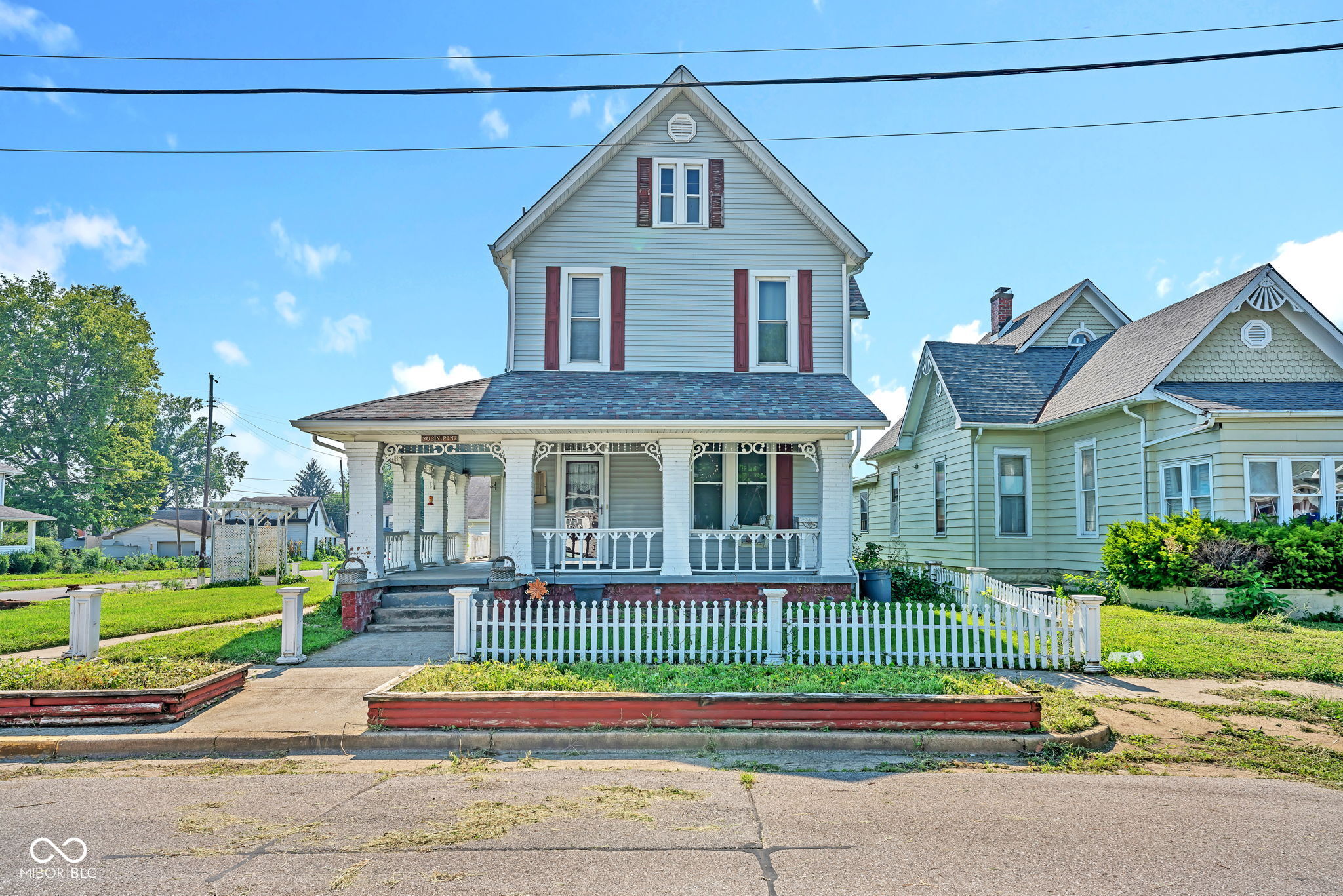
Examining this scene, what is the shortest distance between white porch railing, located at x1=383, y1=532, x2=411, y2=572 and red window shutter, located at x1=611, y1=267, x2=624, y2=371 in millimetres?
5551

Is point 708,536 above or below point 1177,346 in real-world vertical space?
below

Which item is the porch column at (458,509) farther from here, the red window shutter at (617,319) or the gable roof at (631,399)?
the red window shutter at (617,319)

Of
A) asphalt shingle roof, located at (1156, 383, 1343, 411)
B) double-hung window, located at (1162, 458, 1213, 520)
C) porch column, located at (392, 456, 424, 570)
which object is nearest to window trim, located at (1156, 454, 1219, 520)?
double-hung window, located at (1162, 458, 1213, 520)

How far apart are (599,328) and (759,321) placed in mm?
3315

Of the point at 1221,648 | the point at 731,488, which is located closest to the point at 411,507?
the point at 731,488

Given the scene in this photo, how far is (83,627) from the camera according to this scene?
10.5 meters

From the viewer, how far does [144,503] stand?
5778 cm

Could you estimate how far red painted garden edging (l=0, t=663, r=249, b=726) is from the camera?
25.3ft

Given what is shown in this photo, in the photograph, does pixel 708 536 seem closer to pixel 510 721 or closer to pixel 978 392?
pixel 510 721

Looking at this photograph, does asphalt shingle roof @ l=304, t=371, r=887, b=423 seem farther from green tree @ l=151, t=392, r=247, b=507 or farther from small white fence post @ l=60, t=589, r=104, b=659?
green tree @ l=151, t=392, r=247, b=507

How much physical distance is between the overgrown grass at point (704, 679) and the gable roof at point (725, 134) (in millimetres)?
9887

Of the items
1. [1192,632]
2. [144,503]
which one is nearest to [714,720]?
[1192,632]

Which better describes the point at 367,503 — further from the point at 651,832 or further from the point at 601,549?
the point at 651,832

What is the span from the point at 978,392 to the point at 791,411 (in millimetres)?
8857
